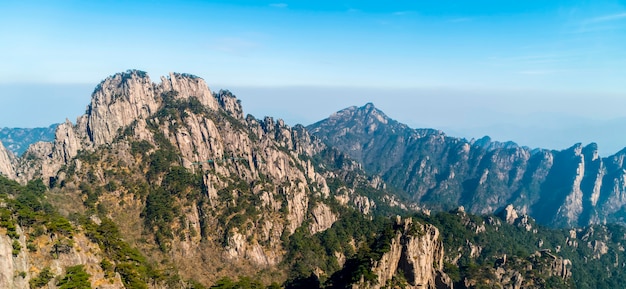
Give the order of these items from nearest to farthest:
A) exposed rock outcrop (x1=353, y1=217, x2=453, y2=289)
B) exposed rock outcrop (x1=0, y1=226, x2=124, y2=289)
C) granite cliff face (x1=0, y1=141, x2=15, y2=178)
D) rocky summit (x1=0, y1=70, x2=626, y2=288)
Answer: exposed rock outcrop (x1=0, y1=226, x2=124, y2=289) → rocky summit (x1=0, y1=70, x2=626, y2=288) → exposed rock outcrop (x1=353, y1=217, x2=453, y2=289) → granite cliff face (x1=0, y1=141, x2=15, y2=178)

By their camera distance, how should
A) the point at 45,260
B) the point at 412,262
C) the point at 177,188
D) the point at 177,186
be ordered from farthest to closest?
the point at 177,186
the point at 177,188
the point at 412,262
the point at 45,260

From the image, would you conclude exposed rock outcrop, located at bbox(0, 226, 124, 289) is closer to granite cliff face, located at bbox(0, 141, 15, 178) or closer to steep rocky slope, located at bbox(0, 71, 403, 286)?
steep rocky slope, located at bbox(0, 71, 403, 286)

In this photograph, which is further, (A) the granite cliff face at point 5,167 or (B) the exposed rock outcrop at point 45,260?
(A) the granite cliff face at point 5,167

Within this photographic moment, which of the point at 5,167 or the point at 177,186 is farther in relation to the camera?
Result: the point at 177,186

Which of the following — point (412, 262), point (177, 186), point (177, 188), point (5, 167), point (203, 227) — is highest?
point (5, 167)

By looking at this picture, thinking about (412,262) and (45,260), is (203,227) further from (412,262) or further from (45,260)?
(412,262)

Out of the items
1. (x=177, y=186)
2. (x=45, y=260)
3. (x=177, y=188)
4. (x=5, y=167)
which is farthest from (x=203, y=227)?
(x=5, y=167)

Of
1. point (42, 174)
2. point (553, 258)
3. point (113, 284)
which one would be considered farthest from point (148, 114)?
point (553, 258)

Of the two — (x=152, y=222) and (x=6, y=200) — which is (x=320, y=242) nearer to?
(x=152, y=222)

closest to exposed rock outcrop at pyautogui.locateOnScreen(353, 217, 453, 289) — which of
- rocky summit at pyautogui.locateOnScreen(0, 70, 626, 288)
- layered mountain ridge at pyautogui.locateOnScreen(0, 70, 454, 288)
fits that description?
rocky summit at pyautogui.locateOnScreen(0, 70, 626, 288)

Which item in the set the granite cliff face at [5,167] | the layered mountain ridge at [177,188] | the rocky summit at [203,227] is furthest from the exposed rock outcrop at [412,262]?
the granite cliff face at [5,167]

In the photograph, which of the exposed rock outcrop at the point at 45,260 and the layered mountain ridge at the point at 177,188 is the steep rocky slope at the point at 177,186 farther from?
the exposed rock outcrop at the point at 45,260

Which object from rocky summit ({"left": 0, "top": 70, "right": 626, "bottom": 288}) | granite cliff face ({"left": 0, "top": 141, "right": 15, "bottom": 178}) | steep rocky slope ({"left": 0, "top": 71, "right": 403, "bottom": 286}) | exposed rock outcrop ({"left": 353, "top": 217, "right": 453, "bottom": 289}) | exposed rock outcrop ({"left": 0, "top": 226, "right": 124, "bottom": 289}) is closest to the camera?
exposed rock outcrop ({"left": 0, "top": 226, "right": 124, "bottom": 289})
